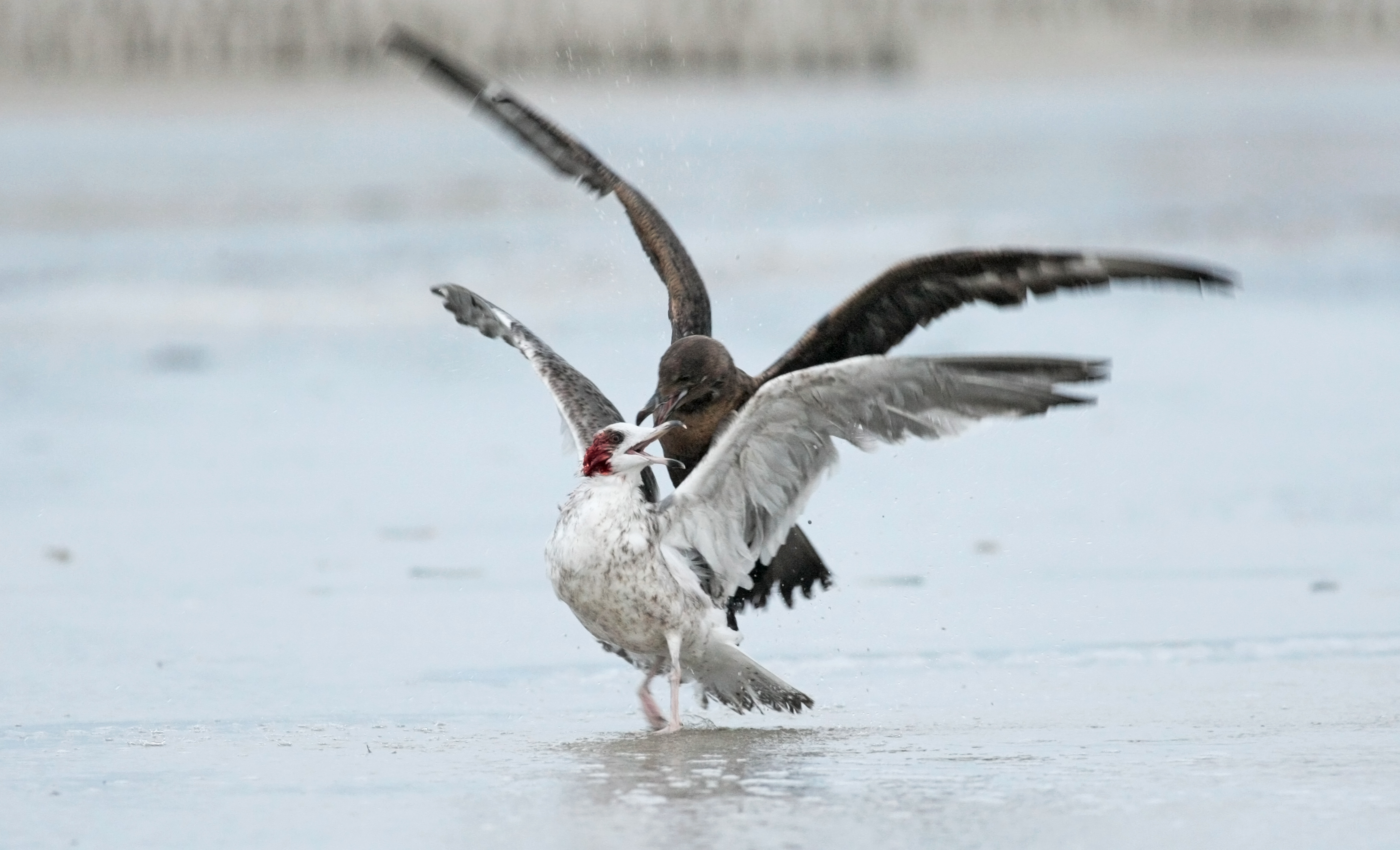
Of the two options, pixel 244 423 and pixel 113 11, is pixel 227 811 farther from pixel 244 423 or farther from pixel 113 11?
pixel 113 11

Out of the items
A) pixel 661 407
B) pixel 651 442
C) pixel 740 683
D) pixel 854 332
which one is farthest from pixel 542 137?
pixel 740 683

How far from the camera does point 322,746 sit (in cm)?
606

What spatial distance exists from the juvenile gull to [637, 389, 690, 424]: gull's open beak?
11.1 inches

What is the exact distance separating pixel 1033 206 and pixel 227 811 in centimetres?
1581

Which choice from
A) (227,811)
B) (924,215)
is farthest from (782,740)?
(924,215)

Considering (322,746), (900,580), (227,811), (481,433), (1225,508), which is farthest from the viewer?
(481,433)

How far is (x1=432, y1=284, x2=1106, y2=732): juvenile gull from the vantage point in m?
6.43

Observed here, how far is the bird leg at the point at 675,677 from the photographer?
6.59m

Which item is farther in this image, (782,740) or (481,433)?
(481,433)

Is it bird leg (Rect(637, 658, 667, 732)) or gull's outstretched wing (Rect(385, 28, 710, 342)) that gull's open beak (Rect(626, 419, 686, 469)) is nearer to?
bird leg (Rect(637, 658, 667, 732))

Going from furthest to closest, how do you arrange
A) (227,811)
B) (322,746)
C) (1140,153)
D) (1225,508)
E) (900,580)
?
(1140,153), (1225,508), (900,580), (322,746), (227,811)

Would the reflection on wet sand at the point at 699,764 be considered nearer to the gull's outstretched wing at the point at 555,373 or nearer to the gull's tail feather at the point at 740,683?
the gull's tail feather at the point at 740,683

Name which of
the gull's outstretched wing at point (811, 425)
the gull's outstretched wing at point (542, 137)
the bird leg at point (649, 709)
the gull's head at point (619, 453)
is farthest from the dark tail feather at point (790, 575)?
the gull's outstretched wing at point (542, 137)

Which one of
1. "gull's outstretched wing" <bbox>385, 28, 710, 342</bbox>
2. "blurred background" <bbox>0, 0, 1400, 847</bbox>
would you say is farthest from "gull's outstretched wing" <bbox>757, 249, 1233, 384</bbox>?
"gull's outstretched wing" <bbox>385, 28, 710, 342</bbox>
